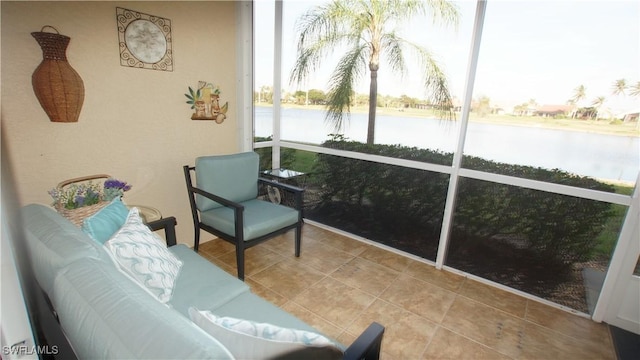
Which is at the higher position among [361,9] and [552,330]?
[361,9]

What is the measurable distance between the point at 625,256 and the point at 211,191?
9.45 feet

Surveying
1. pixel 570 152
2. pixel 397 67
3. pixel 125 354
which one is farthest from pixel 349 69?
pixel 125 354

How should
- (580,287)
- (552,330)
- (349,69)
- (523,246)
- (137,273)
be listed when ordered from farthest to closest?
(349,69)
(523,246)
(580,287)
(552,330)
(137,273)

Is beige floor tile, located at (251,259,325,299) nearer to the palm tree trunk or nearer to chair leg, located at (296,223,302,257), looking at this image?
chair leg, located at (296,223,302,257)

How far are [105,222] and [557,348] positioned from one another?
8.42 feet

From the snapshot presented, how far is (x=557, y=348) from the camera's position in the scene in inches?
70.8

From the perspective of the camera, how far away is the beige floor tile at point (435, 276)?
94.4 inches

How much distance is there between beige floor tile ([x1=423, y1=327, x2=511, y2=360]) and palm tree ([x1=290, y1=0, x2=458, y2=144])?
162cm

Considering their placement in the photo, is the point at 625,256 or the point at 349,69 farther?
the point at 349,69

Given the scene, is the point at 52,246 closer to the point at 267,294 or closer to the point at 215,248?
the point at 267,294

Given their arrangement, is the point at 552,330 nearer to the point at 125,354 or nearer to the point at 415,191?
the point at 415,191

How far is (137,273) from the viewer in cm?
120

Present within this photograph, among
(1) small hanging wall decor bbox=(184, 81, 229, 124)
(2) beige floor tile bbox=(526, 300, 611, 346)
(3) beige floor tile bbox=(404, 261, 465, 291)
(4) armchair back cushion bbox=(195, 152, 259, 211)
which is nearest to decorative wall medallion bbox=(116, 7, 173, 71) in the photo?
(1) small hanging wall decor bbox=(184, 81, 229, 124)

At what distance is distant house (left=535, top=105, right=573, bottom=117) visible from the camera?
1.98 meters
